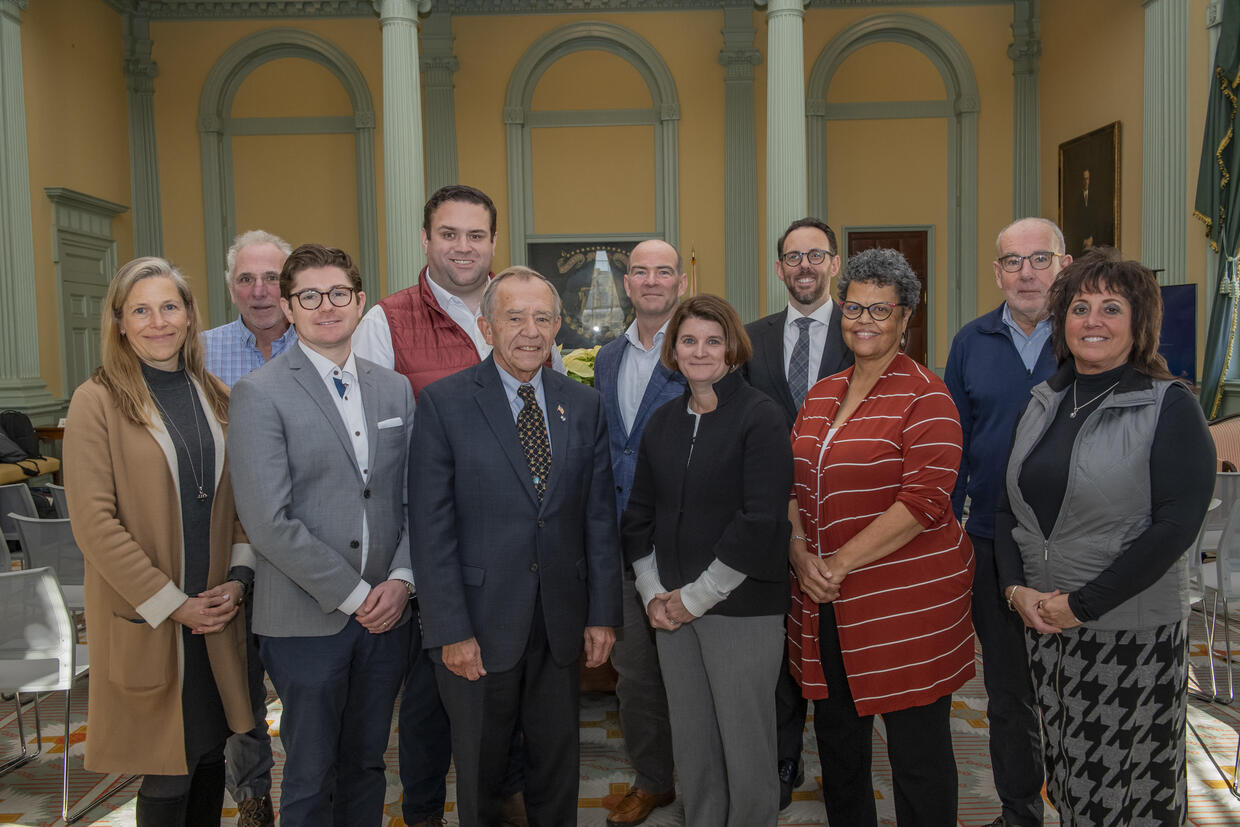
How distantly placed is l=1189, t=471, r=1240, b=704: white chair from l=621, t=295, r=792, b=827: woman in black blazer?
2.10 meters

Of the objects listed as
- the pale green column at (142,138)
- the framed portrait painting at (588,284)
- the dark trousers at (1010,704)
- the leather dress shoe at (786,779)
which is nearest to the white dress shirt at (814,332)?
the dark trousers at (1010,704)

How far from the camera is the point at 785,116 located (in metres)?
9.02

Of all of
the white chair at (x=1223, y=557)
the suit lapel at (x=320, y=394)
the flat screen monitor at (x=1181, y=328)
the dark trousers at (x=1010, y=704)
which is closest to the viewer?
the suit lapel at (x=320, y=394)

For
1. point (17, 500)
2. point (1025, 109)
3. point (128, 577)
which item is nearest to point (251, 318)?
point (128, 577)

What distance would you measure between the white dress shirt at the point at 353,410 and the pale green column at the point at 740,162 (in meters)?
9.00

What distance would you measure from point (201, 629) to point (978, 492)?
2229 mm

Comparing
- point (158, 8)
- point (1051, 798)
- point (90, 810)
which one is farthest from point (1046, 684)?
point (158, 8)

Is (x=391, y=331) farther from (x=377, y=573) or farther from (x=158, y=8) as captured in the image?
(x=158, y=8)

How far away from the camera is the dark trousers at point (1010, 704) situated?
2.62 metres

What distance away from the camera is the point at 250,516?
2.14 metres

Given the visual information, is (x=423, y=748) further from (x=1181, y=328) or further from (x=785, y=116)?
(x=785, y=116)

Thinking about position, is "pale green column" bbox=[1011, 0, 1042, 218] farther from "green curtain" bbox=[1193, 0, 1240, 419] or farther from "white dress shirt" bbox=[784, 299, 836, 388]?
"white dress shirt" bbox=[784, 299, 836, 388]

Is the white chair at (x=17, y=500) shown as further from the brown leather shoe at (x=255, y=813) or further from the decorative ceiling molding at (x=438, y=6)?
the decorative ceiling molding at (x=438, y=6)

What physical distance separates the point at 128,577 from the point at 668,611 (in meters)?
1.35
